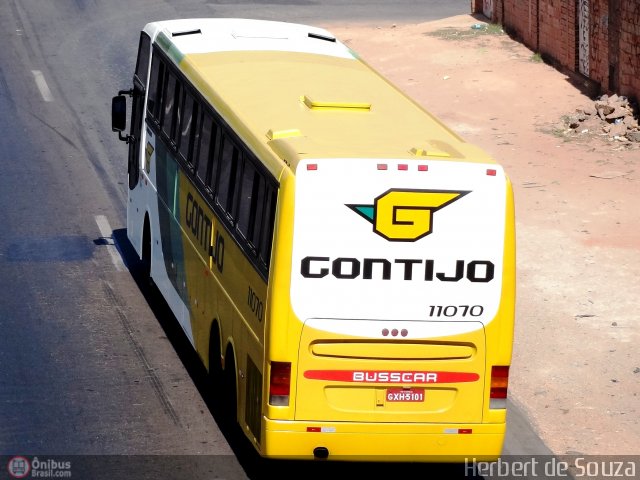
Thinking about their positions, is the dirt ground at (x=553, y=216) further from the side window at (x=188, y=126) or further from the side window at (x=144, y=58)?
the side window at (x=144, y=58)

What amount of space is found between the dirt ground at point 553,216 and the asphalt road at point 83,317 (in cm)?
80

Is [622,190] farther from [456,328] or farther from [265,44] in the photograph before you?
[456,328]

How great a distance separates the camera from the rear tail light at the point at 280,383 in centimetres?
1077

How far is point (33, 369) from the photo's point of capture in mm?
14133

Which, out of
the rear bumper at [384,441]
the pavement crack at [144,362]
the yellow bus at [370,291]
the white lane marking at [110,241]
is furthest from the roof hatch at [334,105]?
the white lane marking at [110,241]

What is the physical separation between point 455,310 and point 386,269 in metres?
0.65

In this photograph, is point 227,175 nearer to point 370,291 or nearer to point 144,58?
point 370,291

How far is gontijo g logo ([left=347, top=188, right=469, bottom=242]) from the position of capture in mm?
10555

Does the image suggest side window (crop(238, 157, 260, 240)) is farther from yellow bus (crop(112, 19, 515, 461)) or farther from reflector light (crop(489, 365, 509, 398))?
reflector light (crop(489, 365, 509, 398))

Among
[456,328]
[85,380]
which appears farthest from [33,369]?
[456,328]

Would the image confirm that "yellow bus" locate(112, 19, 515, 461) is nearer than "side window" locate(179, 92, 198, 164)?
Yes

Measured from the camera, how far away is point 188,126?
14328mm

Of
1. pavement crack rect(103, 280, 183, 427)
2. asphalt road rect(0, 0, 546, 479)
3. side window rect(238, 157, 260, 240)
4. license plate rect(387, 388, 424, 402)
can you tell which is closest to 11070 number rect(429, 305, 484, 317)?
license plate rect(387, 388, 424, 402)

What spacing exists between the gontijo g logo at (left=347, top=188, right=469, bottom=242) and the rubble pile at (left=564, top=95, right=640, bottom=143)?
13327 mm
